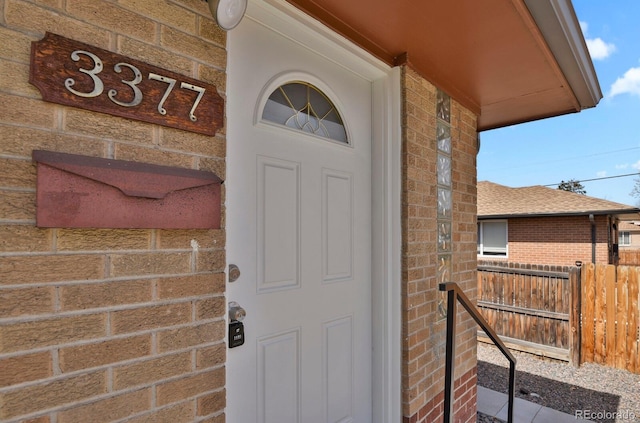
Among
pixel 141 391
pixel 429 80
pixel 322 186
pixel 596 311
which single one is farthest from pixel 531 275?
pixel 141 391

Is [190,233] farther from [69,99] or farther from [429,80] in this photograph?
[429,80]

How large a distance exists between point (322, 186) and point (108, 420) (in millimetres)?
1333

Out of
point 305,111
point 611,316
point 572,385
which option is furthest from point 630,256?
point 305,111

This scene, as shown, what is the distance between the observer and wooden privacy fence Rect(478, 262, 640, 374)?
16.5ft

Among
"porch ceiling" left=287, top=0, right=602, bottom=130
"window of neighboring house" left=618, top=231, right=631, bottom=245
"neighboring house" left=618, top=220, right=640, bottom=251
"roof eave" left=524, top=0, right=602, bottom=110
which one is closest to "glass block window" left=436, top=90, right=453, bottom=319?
"porch ceiling" left=287, top=0, right=602, bottom=130

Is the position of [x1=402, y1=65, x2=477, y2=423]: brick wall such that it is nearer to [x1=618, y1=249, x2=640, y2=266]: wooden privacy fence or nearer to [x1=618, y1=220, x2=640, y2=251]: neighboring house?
[x1=618, y1=249, x2=640, y2=266]: wooden privacy fence

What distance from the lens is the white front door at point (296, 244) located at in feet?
5.16

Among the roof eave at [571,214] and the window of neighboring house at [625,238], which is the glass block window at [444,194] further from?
the window of neighboring house at [625,238]

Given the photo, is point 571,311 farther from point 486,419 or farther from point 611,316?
point 486,419

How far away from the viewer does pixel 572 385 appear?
453 centimetres

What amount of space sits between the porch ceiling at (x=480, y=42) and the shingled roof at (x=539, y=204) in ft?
30.3

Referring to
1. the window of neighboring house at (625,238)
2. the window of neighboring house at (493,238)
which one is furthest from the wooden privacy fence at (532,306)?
the window of neighboring house at (625,238)

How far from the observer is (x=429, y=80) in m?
2.44

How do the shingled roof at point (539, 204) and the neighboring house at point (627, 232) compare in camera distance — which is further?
the neighboring house at point (627, 232)
